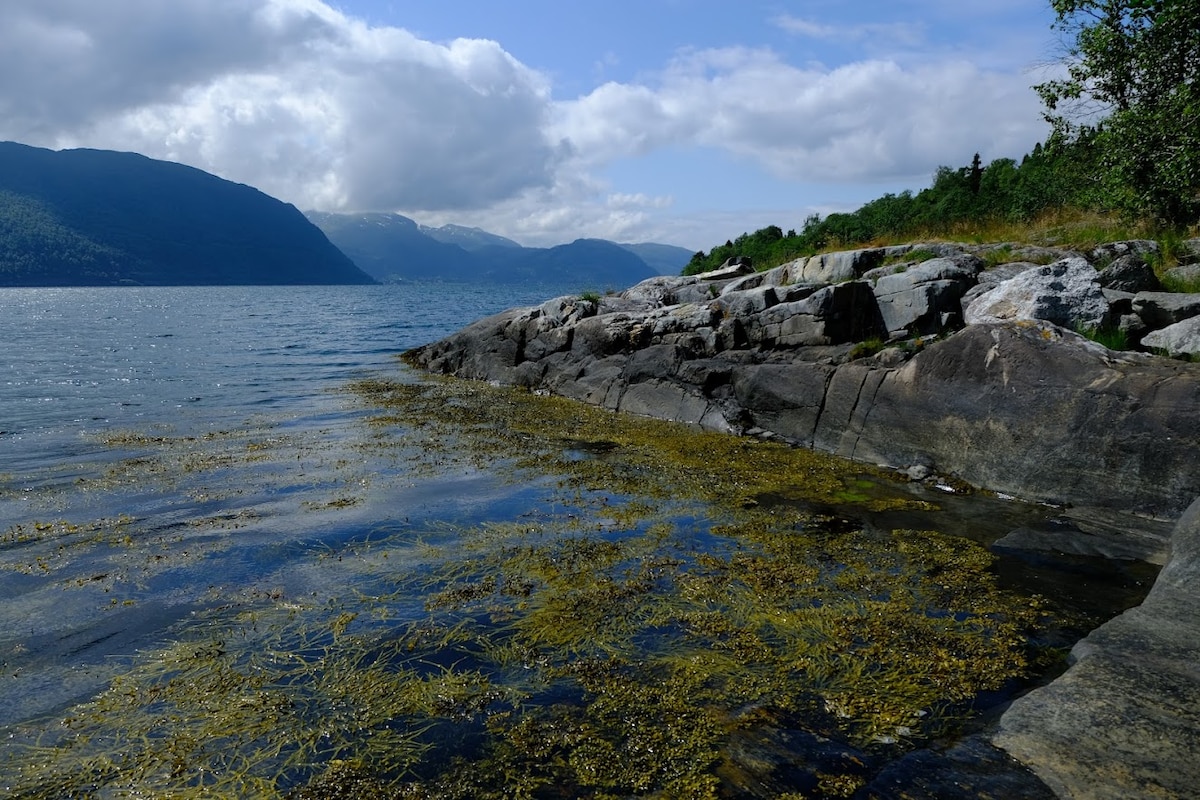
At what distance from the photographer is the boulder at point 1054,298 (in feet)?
55.3

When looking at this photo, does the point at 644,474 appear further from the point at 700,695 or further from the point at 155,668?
the point at 155,668

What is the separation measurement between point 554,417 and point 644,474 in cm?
757

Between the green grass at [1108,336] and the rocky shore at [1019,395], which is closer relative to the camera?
the rocky shore at [1019,395]

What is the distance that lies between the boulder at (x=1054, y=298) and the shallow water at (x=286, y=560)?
6107mm

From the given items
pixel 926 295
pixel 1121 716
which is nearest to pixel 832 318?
pixel 926 295

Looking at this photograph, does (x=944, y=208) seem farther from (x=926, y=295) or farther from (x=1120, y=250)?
(x=926, y=295)

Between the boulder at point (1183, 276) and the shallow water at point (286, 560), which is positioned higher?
the boulder at point (1183, 276)

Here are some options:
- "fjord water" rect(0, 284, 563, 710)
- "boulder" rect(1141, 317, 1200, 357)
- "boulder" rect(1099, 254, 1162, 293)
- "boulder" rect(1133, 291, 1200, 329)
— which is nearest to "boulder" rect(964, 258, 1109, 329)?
"boulder" rect(1133, 291, 1200, 329)

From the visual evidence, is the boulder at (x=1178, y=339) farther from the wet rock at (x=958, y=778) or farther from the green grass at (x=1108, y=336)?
the wet rock at (x=958, y=778)

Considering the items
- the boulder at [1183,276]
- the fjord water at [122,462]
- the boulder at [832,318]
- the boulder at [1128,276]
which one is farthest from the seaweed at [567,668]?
the boulder at [1183,276]

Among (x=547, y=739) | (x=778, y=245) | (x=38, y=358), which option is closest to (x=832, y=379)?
(x=547, y=739)

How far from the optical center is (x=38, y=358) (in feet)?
135

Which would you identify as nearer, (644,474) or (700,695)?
(700,695)

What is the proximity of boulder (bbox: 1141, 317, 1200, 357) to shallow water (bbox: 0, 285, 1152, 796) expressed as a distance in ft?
16.7
